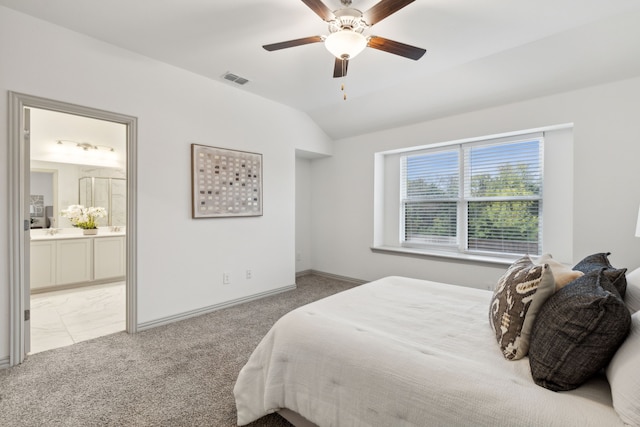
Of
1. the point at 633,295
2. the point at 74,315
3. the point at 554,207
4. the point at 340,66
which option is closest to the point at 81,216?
the point at 74,315

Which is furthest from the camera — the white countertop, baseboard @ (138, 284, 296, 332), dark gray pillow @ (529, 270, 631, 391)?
the white countertop

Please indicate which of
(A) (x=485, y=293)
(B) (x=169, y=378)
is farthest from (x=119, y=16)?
(A) (x=485, y=293)

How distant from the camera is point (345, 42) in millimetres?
1842

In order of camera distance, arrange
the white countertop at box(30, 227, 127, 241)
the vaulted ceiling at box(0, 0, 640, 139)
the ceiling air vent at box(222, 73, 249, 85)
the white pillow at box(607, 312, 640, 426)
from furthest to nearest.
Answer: the white countertop at box(30, 227, 127, 241) → the ceiling air vent at box(222, 73, 249, 85) → the vaulted ceiling at box(0, 0, 640, 139) → the white pillow at box(607, 312, 640, 426)

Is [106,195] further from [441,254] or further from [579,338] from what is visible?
[579,338]

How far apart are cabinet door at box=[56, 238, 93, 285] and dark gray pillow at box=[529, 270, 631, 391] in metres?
5.48

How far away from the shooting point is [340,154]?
4.87 m

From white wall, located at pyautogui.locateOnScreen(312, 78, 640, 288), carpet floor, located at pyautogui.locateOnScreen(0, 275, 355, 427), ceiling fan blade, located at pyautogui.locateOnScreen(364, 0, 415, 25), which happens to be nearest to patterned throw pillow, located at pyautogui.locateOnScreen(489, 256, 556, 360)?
carpet floor, located at pyautogui.locateOnScreen(0, 275, 355, 427)

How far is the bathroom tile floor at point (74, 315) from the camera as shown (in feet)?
9.12

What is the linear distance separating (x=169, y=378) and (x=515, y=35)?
366cm

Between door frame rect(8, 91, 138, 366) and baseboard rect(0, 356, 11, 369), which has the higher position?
door frame rect(8, 91, 138, 366)

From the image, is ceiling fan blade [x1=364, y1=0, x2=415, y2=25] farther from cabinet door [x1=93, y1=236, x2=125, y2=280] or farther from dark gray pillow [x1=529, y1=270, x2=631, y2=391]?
cabinet door [x1=93, y1=236, x2=125, y2=280]

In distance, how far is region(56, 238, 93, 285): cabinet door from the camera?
4.32m

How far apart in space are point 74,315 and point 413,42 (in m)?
4.43
